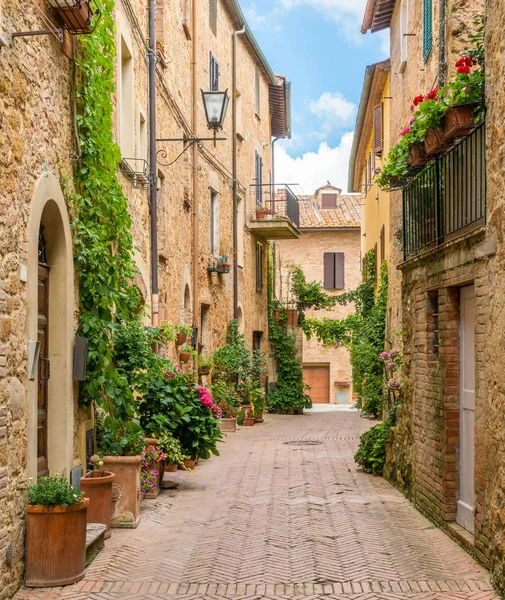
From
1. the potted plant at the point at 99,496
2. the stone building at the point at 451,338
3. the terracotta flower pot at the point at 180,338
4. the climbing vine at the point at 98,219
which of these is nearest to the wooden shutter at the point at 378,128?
the terracotta flower pot at the point at 180,338

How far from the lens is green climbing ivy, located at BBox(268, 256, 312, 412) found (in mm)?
24328

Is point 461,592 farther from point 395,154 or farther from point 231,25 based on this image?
point 231,25

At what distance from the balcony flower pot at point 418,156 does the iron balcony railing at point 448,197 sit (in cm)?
10

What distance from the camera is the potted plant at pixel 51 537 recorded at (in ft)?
18.7

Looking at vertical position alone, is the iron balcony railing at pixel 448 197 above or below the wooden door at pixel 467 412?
above

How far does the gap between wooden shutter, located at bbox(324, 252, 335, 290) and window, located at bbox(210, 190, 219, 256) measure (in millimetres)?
15807

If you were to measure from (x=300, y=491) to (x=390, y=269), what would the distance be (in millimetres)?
8481

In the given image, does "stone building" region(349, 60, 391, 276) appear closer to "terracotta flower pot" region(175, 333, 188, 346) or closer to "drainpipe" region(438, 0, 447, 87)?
"terracotta flower pot" region(175, 333, 188, 346)

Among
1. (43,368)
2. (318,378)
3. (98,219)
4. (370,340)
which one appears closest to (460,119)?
(98,219)

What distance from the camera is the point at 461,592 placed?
18.4 ft

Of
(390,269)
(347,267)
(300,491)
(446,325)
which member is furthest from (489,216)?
(347,267)

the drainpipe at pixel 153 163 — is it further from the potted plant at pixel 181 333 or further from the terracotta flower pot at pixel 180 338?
the terracotta flower pot at pixel 180 338

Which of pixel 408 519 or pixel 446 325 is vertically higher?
pixel 446 325

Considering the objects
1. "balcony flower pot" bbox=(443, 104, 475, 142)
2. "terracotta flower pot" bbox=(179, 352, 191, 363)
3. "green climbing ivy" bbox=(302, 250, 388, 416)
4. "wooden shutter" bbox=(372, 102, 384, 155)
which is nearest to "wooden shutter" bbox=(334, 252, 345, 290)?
"green climbing ivy" bbox=(302, 250, 388, 416)
